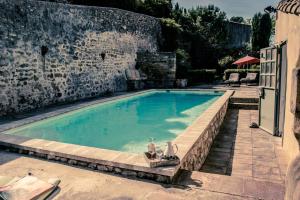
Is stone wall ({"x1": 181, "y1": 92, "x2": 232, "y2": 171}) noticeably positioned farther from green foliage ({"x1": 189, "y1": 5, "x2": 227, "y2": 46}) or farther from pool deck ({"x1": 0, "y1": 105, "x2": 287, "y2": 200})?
green foliage ({"x1": 189, "y1": 5, "x2": 227, "y2": 46})

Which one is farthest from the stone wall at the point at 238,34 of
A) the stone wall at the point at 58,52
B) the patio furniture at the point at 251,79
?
the stone wall at the point at 58,52

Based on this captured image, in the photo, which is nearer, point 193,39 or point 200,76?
point 200,76

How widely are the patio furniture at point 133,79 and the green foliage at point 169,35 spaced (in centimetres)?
498

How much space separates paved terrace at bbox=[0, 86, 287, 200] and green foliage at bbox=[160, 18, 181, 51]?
14711 millimetres

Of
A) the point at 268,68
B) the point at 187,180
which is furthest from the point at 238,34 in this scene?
the point at 187,180

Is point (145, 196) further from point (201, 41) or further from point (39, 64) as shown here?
point (201, 41)

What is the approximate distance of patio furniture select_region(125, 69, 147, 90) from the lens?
14891mm

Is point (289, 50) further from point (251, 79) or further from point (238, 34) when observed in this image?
point (238, 34)

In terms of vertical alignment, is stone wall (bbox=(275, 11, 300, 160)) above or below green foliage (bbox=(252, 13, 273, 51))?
below

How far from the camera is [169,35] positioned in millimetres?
19688

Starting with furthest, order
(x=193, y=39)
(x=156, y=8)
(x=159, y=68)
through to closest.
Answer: (x=193, y=39), (x=156, y=8), (x=159, y=68)

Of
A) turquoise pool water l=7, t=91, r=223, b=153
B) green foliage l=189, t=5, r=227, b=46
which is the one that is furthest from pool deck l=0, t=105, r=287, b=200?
green foliage l=189, t=5, r=227, b=46

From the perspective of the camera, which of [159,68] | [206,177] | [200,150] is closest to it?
[206,177]

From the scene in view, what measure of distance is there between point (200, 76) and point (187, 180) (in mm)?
14868
